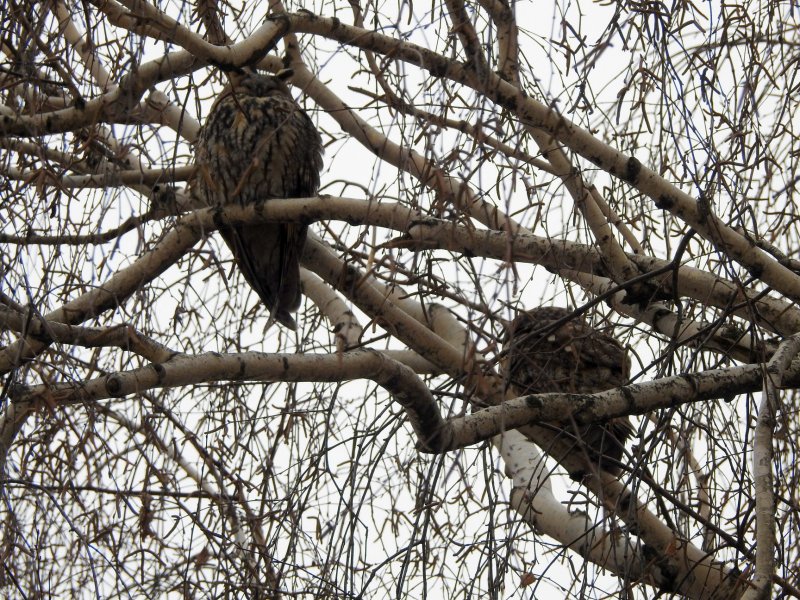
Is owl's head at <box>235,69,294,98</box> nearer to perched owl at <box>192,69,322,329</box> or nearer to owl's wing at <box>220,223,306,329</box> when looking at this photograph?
perched owl at <box>192,69,322,329</box>

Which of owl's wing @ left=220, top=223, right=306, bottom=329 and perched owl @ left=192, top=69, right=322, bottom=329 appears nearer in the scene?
owl's wing @ left=220, top=223, right=306, bottom=329

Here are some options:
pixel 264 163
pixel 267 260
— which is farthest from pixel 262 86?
pixel 267 260

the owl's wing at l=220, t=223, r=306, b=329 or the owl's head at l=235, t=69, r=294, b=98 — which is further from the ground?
the owl's head at l=235, t=69, r=294, b=98

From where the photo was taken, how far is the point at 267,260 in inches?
143

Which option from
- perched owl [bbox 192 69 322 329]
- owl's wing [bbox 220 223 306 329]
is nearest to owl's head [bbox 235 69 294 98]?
perched owl [bbox 192 69 322 329]

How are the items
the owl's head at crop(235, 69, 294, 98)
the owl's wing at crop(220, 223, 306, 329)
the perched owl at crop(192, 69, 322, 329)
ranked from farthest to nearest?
the owl's head at crop(235, 69, 294, 98) → the perched owl at crop(192, 69, 322, 329) → the owl's wing at crop(220, 223, 306, 329)

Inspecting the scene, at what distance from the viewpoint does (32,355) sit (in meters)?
2.01

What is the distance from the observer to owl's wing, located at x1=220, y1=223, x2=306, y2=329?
11.2ft

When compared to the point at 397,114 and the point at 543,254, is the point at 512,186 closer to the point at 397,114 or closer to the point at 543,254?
the point at 397,114

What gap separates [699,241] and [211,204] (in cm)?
146

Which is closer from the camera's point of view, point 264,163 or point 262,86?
point 264,163

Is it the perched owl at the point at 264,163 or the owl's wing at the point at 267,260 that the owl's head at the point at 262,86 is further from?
the owl's wing at the point at 267,260

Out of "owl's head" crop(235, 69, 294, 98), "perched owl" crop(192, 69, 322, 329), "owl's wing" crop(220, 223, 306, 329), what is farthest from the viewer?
"owl's head" crop(235, 69, 294, 98)

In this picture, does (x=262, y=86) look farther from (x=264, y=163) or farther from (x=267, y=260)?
(x=267, y=260)
